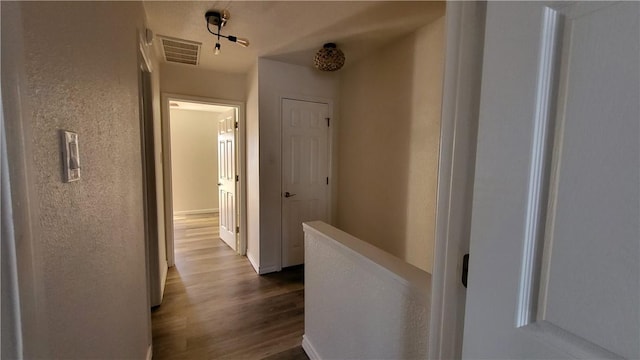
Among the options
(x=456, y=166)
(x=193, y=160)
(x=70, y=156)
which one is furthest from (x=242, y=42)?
(x=193, y=160)

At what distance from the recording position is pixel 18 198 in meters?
0.38

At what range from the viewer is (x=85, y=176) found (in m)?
0.77

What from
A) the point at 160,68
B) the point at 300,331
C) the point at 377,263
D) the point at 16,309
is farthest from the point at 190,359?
the point at 160,68

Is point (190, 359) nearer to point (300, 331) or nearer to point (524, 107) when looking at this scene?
point (300, 331)

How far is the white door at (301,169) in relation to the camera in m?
3.02

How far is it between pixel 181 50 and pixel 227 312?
7.86 ft

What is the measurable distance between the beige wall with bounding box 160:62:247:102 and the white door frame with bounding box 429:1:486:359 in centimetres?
299

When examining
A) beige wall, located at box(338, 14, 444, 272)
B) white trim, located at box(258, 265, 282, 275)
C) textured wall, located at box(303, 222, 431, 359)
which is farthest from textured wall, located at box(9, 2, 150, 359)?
beige wall, located at box(338, 14, 444, 272)

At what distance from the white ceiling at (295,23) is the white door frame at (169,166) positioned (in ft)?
1.68

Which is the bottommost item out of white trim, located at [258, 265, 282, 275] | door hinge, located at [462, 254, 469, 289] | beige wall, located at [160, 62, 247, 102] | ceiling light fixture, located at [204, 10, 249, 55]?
white trim, located at [258, 265, 282, 275]

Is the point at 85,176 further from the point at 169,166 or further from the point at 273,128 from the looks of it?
the point at 169,166

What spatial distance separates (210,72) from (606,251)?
11.3 ft

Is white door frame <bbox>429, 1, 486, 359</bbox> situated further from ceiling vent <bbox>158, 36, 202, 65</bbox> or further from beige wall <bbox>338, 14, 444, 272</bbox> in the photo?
ceiling vent <bbox>158, 36, 202, 65</bbox>

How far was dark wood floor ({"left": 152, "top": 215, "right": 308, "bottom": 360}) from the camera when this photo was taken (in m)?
1.86
